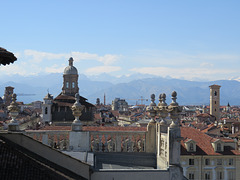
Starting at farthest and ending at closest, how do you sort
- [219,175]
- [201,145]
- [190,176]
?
Result: [201,145] → [219,175] → [190,176]

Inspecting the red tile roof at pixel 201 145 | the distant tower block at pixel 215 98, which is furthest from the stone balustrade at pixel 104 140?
the distant tower block at pixel 215 98

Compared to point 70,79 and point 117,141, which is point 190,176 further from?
point 70,79

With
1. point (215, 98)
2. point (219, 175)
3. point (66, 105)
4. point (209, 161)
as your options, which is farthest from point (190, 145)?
point (215, 98)

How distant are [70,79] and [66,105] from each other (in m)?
6.18

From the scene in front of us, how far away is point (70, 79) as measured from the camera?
2859 inches

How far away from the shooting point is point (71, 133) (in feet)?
37.8

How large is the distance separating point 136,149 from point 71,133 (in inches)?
92.1

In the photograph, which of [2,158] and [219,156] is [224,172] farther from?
[2,158]

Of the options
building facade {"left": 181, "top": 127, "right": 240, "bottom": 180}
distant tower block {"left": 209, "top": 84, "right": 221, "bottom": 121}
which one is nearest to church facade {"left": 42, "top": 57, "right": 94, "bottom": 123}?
building facade {"left": 181, "top": 127, "right": 240, "bottom": 180}

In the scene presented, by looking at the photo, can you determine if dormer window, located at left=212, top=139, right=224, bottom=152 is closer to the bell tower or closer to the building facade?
the building facade

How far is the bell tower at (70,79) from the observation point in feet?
236

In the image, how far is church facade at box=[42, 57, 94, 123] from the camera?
69.5 m

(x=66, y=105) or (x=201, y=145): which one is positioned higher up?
(x=66, y=105)

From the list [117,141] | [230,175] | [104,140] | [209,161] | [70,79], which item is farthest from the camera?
[70,79]
